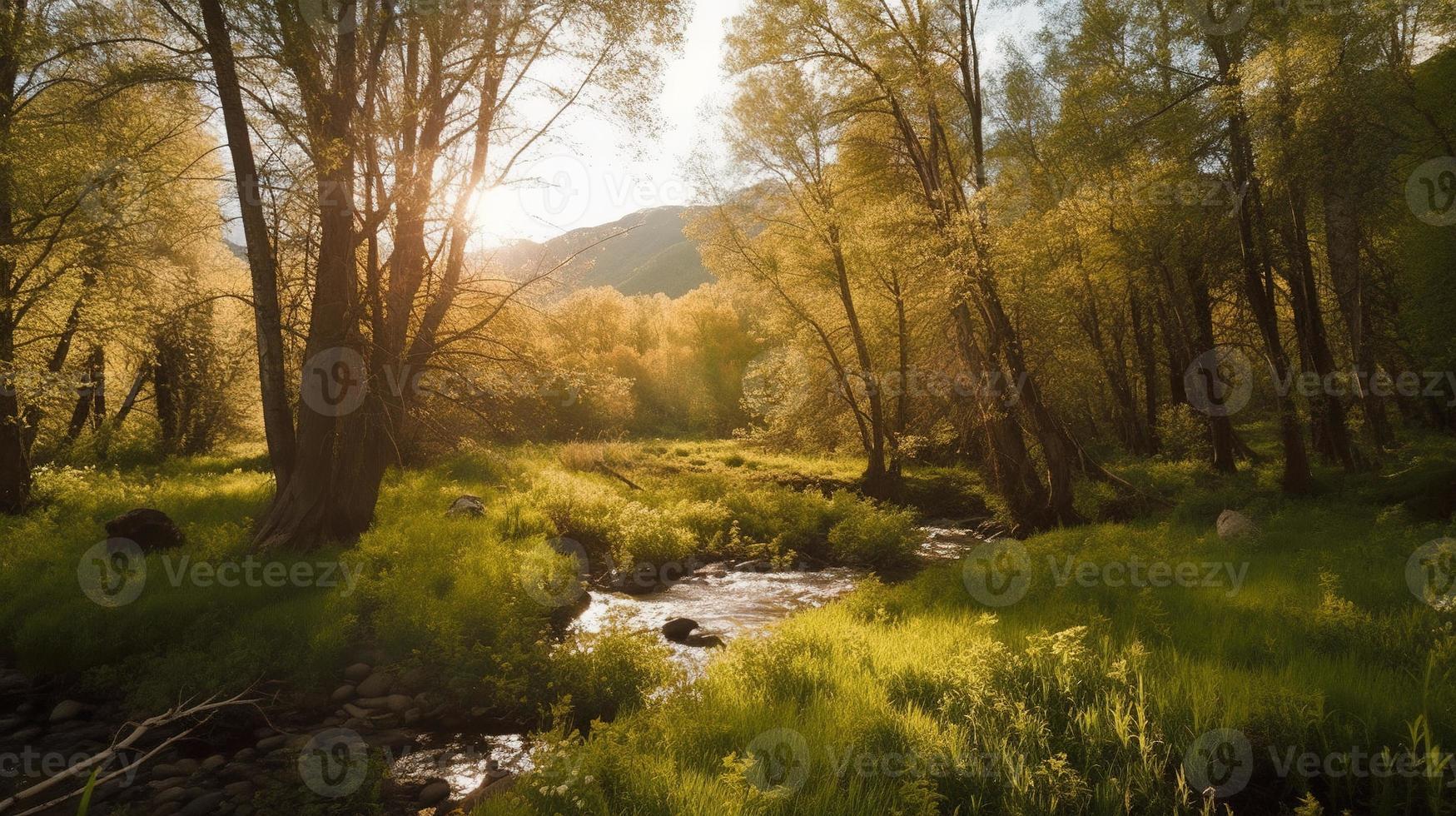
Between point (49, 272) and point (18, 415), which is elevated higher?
point (49, 272)

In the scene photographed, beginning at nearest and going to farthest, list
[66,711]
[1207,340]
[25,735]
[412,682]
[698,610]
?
[25,735] < [66,711] < [412,682] < [698,610] < [1207,340]

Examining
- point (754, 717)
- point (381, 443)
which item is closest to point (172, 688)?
point (381, 443)

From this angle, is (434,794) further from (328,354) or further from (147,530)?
(147,530)

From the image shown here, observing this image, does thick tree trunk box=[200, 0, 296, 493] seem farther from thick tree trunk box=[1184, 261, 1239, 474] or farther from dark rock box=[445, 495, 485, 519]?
thick tree trunk box=[1184, 261, 1239, 474]

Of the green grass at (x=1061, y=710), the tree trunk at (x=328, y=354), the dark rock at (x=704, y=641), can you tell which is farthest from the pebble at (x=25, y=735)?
the dark rock at (x=704, y=641)

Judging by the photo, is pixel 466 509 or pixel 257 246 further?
pixel 466 509

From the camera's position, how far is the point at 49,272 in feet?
41.7

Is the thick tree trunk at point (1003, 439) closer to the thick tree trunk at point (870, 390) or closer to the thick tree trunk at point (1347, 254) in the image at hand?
the thick tree trunk at point (870, 390)

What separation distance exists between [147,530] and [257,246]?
4.58 metres

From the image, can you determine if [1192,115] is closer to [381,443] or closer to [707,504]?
[707,504]

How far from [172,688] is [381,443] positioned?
4991mm

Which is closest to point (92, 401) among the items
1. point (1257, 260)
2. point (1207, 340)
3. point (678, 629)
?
point (678, 629)

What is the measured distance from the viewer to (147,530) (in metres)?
10.4

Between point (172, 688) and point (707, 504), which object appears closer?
point (172, 688)
